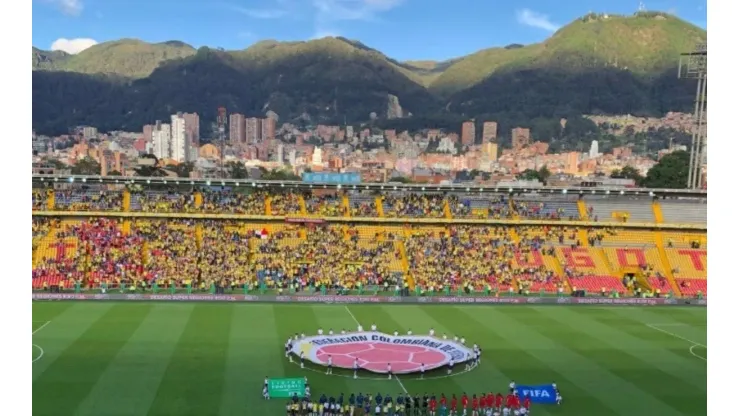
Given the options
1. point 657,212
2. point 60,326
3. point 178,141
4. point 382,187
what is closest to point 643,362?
point 382,187

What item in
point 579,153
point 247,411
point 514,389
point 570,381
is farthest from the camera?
point 579,153

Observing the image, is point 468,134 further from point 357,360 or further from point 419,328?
point 357,360

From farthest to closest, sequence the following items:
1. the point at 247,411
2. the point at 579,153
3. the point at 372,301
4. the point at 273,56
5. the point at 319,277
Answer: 1. the point at 273,56
2. the point at 579,153
3. the point at 319,277
4. the point at 372,301
5. the point at 247,411

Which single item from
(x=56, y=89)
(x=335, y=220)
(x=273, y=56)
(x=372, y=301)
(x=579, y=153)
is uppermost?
(x=273, y=56)

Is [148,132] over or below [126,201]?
over

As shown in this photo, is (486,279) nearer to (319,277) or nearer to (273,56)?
(319,277)

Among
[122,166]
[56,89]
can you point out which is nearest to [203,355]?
[122,166]

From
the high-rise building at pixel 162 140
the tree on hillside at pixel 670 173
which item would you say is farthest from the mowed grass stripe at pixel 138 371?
the high-rise building at pixel 162 140
